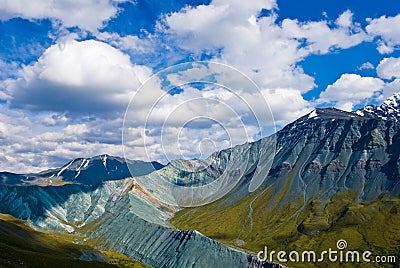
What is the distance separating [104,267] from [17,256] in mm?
41359

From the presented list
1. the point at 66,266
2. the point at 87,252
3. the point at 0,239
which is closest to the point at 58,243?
the point at 87,252

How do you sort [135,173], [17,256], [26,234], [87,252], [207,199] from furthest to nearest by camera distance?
[87,252]
[26,234]
[17,256]
[207,199]
[135,173]

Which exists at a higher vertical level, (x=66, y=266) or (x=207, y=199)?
(x=207, y=199)

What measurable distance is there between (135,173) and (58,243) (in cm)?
16086

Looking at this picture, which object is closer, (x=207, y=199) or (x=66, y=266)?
(x=207, y=199)

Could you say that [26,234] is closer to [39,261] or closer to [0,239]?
[0,239]

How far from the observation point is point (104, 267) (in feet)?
433

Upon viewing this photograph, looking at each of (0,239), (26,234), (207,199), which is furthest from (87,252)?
(207,199)

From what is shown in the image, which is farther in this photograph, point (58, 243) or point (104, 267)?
point (58, 243)

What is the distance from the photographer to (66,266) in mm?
107188

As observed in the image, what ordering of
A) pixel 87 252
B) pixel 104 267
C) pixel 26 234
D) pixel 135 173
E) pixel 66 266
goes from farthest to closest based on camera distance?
pixel 87 252, pixel 26 234, pixel 104 267, pixel 66 266, pixel 135 173

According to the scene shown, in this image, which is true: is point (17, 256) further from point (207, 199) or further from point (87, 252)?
point (87, 252)

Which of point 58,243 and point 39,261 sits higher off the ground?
point 58,243

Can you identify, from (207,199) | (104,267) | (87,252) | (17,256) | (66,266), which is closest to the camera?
(207,199)
